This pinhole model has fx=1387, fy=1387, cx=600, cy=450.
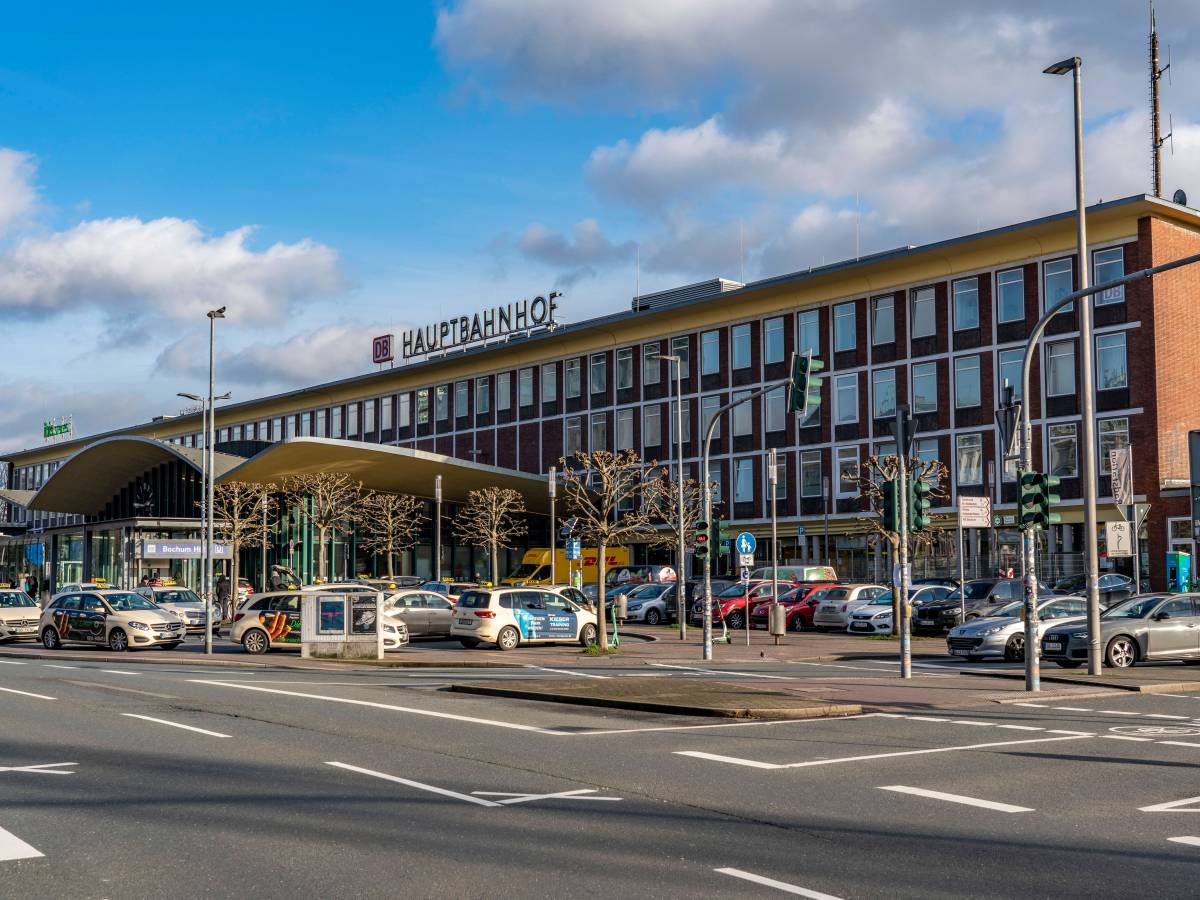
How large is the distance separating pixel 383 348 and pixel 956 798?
273 feet

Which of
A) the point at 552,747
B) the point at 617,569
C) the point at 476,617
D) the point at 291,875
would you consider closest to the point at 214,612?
the point at 476,617

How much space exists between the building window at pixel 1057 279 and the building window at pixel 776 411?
1480cm

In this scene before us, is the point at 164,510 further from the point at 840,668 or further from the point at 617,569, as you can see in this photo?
the point at 840,668

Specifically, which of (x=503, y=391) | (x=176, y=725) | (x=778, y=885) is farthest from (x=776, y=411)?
(x=778, y=885)

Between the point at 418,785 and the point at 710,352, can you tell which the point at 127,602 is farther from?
the point at 710,352

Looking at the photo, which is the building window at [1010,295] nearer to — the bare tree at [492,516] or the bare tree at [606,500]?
the bare tree at [606,500]

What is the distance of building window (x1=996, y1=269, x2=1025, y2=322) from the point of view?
188 ft

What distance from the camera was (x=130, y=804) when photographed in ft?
33.4

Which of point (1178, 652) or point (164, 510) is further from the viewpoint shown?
point (164, 510)

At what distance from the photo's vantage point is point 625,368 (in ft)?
244

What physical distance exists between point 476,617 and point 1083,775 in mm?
22454

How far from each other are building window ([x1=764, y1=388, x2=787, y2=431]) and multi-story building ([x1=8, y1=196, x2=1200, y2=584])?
0.10 meters

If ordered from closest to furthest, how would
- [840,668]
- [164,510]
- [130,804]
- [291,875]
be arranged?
[291,875], [130,804], [840,668], [164,510]

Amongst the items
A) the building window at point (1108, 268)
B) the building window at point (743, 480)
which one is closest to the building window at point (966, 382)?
the building window at point (1108, 268)
